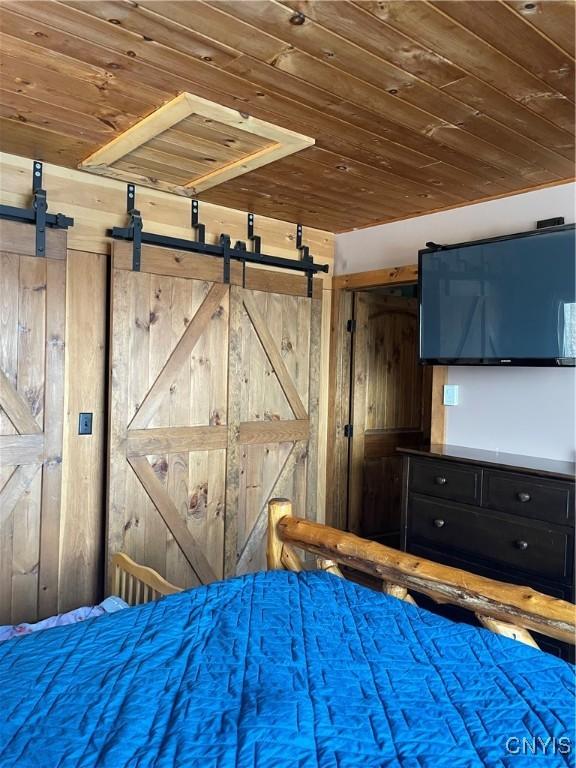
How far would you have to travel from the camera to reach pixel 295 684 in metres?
1.35

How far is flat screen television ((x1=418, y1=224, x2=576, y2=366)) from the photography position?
2682mm

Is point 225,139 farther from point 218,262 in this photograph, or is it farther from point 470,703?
point 470,703

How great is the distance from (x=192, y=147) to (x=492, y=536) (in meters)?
2.24

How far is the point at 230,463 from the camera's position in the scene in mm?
3537

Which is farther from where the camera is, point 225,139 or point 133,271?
point 133,271

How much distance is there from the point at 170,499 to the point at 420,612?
1857 millimetres

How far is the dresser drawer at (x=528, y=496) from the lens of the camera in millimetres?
2545

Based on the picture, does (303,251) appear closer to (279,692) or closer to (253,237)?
(253,237)

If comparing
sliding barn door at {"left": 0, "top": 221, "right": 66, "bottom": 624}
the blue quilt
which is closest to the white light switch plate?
the blue quilt

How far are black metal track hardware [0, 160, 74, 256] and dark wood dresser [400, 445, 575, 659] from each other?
2.13 metres

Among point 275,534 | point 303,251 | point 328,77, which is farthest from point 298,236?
point 275,534

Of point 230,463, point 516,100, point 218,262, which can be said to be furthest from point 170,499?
point 516,100

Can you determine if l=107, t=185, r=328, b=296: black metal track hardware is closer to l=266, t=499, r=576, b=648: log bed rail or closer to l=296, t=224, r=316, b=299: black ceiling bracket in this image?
l=296, t=224, r=316, b=299: black ceiling bracket

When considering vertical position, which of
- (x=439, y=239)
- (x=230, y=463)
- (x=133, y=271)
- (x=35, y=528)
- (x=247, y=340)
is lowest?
(x=35, y=528)
